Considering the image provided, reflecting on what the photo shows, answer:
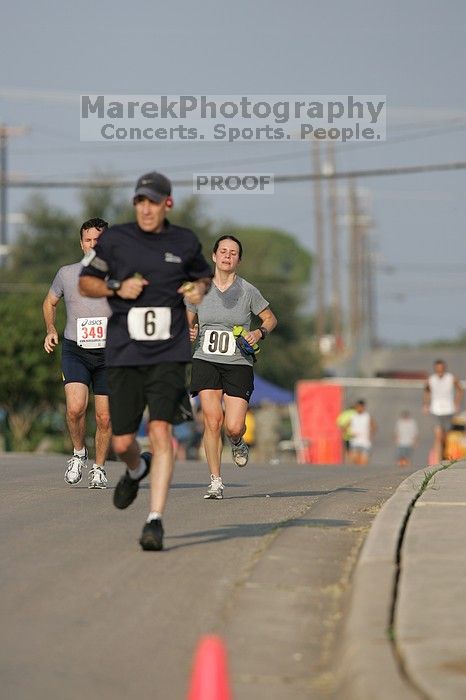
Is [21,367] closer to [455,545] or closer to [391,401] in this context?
[455,545]

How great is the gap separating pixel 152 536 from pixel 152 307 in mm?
1259

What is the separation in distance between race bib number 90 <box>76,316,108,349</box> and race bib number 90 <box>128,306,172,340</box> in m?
3.79

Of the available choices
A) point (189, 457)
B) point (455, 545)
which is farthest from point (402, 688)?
point (189, 457)

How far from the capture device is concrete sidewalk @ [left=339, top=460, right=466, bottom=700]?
559 cm

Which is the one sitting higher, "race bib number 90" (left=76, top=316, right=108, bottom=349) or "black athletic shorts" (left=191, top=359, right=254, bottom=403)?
"race bib number 90" (left=76, top=316, right=108, bottom=349)

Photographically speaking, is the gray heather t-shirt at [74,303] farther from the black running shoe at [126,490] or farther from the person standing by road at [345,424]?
the person standing by road at [345,424]

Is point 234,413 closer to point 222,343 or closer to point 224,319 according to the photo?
point 222,343

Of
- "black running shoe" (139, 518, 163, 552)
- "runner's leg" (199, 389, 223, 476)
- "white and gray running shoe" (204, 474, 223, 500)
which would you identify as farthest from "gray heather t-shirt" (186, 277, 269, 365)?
"black running shoe" (139, 518, 163, 552)

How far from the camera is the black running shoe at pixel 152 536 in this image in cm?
850

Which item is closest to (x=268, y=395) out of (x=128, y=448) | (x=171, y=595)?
(x=128, y=448)

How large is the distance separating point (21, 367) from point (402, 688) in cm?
3840

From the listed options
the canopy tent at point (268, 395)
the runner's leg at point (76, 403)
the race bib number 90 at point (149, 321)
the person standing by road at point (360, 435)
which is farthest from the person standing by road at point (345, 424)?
the race bib number 90 at point (149, 321)

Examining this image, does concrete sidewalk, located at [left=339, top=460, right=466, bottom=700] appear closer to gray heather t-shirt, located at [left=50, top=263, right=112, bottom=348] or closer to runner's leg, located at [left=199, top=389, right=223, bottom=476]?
runner's leg, located at [left=199, top=389, right=223, bottom=476]

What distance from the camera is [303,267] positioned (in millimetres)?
186000
